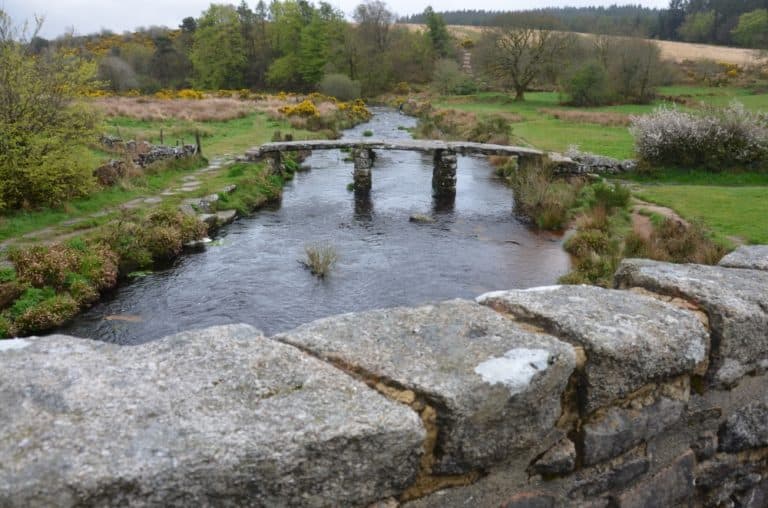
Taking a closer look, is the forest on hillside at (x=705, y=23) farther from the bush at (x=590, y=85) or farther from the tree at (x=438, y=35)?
the bush at (x=590, y=85)

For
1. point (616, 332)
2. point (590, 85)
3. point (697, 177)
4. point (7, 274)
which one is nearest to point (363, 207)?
point (7, 274)

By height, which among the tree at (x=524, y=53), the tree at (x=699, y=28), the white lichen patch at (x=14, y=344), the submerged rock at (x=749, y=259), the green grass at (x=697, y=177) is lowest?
the green grass at (x=697, y=177)

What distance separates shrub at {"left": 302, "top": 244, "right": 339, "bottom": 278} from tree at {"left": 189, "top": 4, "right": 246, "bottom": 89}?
182ft

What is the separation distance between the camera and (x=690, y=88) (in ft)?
159

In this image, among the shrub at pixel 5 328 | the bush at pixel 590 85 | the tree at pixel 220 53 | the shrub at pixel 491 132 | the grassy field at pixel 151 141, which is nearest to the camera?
the shrub at pixel 5 328

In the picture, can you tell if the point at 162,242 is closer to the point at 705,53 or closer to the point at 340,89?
the point at 340,89

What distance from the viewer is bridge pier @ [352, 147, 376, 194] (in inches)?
652

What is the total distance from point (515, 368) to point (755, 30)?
259 feet

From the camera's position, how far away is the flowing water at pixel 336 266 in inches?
334

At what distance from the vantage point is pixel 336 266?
1048 centimetres

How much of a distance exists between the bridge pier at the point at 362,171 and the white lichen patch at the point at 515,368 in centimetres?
1487

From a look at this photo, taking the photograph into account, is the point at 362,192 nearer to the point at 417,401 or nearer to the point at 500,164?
the point at 500,164

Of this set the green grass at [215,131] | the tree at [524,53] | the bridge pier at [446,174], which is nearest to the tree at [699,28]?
the tree at [524,53]

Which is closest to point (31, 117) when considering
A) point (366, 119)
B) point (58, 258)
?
point (58, 258)
